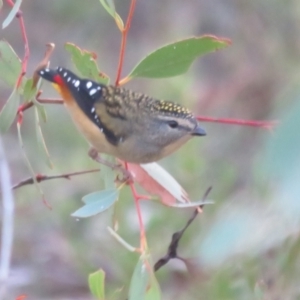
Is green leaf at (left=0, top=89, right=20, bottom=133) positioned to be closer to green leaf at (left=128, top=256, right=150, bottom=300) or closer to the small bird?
the small bird

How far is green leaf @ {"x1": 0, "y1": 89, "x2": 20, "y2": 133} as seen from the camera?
4.00 ft

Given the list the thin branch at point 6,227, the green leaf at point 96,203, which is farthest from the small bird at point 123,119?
the thin branch at point 6,227

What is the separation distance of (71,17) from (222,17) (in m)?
0.87

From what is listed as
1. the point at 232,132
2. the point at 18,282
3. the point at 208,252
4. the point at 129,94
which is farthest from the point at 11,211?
the point at 232,132

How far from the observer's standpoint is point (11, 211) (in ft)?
2.58

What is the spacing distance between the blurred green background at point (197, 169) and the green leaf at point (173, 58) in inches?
7.5

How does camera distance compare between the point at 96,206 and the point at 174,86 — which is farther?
the point at 174,86

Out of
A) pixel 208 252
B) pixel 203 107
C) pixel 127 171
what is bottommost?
pixel 203 107

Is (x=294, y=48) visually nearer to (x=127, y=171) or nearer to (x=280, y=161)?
(x=127, y=171)

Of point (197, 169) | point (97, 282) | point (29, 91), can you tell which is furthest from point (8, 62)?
point (197, 169)

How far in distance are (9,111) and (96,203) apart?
0.71 ft

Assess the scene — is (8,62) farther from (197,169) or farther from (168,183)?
(197,169)

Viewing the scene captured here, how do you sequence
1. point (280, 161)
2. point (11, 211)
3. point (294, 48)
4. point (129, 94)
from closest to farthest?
point (280, 161)
point (11, 211)
point (129, 94)
point (294, 48)

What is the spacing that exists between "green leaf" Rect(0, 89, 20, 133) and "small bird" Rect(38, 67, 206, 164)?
13cm
